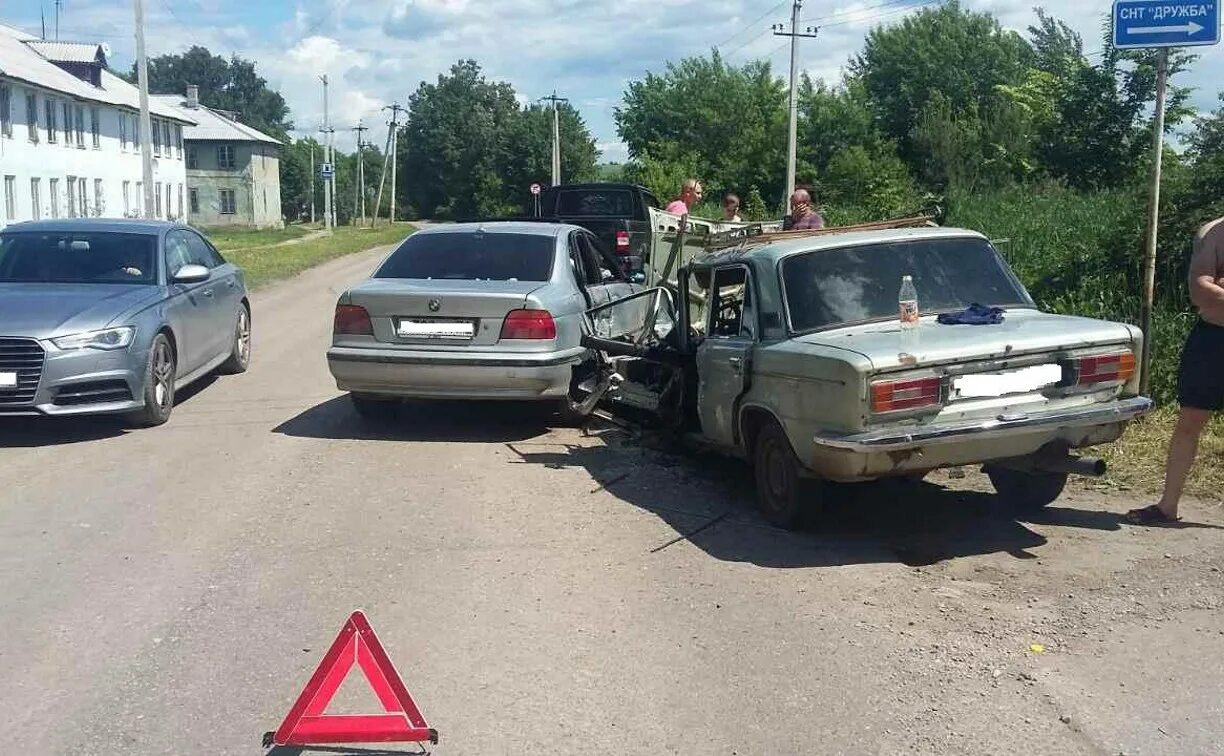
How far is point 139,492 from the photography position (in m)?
7.50

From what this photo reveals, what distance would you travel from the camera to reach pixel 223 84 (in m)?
138

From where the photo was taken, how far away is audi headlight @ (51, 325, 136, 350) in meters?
8.69

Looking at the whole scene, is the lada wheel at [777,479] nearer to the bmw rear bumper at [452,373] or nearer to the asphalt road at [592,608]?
the asphalt road at [592,608]

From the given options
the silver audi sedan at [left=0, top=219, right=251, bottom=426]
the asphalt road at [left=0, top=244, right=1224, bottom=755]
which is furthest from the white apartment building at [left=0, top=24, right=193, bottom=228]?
the asphalt road at [left=0, top=244, right=1224, bottom=755]

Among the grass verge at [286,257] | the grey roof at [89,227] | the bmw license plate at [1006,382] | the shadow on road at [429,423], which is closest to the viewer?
the bmw license plate at [1006,382]

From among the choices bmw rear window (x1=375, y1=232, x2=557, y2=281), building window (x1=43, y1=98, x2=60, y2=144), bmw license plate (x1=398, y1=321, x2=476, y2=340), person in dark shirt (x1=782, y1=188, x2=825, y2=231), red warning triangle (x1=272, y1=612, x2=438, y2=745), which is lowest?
red warning triangle (x1=272, y1=612, x2=438, y2=745)

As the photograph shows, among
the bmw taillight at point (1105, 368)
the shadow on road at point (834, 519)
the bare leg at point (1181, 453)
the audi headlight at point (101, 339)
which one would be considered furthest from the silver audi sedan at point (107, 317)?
the bare leg at point (1181, 453)

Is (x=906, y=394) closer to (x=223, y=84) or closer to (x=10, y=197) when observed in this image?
(x=10, y=197)

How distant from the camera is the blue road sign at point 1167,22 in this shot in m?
7.80

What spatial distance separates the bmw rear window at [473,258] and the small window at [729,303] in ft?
7.47

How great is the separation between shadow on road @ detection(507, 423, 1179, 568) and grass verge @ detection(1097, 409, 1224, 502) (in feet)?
2.56

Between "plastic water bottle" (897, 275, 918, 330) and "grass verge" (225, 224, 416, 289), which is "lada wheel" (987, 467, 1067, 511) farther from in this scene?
"grass verge" (225, 224, 416, 289)

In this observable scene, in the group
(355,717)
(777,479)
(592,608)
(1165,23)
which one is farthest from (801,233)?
(355,717)

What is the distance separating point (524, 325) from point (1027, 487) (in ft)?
12.2
